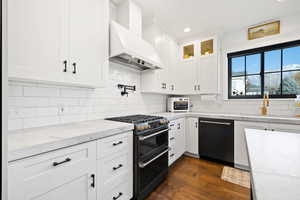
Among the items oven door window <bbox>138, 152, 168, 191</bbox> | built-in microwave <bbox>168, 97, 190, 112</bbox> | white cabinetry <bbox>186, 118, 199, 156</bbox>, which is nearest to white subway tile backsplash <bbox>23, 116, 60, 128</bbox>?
oven door window <bbox>138, 152, 168, 191</bbox>

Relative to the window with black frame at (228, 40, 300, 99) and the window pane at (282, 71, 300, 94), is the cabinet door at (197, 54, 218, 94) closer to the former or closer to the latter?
the window with black frame at (228, 40, 300, 99)

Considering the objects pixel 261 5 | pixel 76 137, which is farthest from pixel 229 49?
pixel 76 137

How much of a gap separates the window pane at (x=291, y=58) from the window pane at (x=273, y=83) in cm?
20

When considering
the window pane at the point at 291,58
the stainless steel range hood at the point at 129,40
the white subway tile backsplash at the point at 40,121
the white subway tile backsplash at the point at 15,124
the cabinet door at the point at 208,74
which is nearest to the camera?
the white subway tile backsplash at the point at 15,124

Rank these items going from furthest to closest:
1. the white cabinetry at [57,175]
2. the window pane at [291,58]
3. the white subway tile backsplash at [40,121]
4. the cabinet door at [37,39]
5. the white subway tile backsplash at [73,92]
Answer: the window pane at [291,58], the white subway tile backsplash at [73,92], the white subway tile backsplash at [40,121], the cabinet door at [37,39], the white cabinetry at [57,175]

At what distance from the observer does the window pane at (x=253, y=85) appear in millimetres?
2736

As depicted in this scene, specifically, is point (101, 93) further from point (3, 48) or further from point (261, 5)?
point (261, 5)

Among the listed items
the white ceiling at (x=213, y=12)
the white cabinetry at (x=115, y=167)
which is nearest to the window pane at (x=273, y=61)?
the white ceiling at (x=213, y=12)

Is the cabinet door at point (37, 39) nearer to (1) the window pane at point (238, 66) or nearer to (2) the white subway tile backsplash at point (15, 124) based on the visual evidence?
(2) the white subway tile backsplash at point (15, 124)

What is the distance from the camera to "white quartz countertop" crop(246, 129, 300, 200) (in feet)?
1.33

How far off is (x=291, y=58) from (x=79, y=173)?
3687 mm

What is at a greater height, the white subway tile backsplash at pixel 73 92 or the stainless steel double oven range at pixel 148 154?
the white subway tile backsplash at pixel 73 92

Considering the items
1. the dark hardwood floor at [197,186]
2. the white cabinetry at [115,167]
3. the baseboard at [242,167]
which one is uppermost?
A: the white cabinetry at [115,167]

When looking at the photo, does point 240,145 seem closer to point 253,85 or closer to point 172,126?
point 172,126
